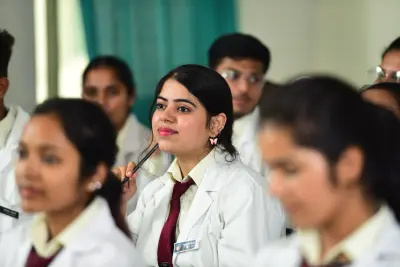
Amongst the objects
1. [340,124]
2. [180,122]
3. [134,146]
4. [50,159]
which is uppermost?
[340,124]

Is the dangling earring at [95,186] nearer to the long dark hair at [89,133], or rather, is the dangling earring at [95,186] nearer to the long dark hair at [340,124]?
the long dark hair at [89,133]

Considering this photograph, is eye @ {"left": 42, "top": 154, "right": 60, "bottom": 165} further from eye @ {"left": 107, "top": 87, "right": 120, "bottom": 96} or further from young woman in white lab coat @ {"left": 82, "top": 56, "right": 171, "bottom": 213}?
eye @ {"left": 107, "top": 87, "right": 120, "bottom": 96}

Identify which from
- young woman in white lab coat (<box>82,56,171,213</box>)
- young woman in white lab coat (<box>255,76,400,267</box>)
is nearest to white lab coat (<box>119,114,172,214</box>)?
young woman in white lab coat (<box>82,56,171,213</box>)

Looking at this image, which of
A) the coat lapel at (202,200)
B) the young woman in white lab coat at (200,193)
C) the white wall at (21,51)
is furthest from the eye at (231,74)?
the white wall at (21,51)

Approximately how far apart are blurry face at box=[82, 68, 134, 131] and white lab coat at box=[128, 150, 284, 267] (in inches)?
40.7

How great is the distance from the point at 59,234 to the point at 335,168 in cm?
55

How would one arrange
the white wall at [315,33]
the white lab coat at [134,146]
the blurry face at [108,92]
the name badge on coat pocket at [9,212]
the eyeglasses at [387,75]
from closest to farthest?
the name badge on coat pocket at [9,212], the eyeglasses at [387,75], the white lab coat at [134,146], the blurry face at [108,92], the white wall at [315,33]

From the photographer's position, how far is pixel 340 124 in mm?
1128

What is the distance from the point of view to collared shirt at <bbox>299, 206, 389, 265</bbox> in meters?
1.17

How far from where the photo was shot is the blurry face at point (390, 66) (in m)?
2.30

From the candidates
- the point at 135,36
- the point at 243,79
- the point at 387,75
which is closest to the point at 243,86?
the point at 243,79

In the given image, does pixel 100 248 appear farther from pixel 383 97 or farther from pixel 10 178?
pixel 10 178

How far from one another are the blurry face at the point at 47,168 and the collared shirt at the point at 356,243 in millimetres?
460

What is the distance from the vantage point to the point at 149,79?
3.32 m
